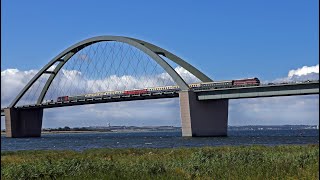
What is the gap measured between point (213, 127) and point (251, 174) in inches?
2990

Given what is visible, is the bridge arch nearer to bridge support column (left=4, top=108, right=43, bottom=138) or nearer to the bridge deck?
the bridge deck

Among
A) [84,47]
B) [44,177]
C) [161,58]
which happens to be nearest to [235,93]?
[161,58]

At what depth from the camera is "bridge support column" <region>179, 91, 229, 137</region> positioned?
8406 centimetres

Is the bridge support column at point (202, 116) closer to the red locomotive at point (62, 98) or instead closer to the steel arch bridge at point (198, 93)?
the steel arch bridge at point (198, 93)

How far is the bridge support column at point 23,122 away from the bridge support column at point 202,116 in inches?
2292

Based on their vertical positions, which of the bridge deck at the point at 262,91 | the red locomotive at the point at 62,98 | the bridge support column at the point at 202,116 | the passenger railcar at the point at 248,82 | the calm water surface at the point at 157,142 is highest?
the red locomotive at the point at 62,98

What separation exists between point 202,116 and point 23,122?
62958mm

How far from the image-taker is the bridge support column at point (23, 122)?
413ft

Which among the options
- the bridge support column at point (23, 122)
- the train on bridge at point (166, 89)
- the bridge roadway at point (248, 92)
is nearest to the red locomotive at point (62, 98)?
the train on bridge at point (166, 89)

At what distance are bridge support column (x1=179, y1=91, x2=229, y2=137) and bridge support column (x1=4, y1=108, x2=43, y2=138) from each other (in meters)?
58.2

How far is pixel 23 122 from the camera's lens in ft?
423

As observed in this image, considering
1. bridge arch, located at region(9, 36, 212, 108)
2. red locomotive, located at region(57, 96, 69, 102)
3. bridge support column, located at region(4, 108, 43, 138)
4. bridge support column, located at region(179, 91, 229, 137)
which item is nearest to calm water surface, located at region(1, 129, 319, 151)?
bridge support column, located at region(179, 91, 229, 137)

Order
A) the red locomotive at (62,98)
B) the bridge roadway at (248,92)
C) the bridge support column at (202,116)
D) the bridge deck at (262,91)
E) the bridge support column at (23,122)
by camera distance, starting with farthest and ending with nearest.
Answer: the bridge support column at (23,122) < the red locomotive at (62,98) < the bridge support column at (202,116) < the bridge roadway at (248,92) < the bridge deck at (262,91)

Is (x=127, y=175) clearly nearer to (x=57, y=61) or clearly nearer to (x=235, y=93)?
(x=235, y=93)
